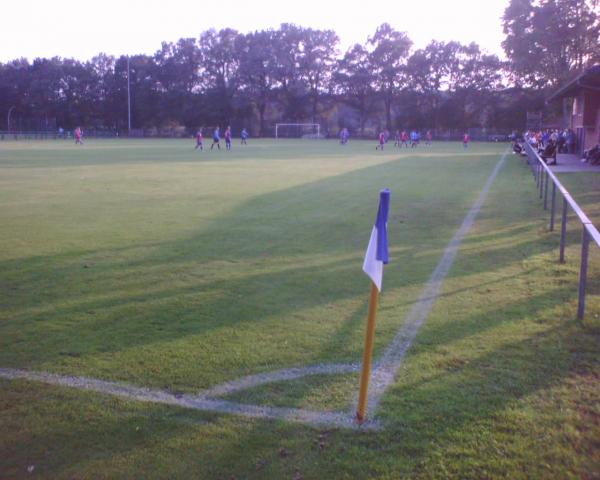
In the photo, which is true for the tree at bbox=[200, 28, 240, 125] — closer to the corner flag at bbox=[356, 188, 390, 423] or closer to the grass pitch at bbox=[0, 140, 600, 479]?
the grass pitch at bbox=[0, 140, 600, 479]

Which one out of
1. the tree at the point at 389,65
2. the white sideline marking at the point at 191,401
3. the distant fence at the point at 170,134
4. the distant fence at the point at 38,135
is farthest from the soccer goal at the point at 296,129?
the white sideline marking at the point at 191,401

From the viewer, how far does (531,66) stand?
7056 centimetres

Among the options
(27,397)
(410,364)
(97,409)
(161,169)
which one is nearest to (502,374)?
(410,364)

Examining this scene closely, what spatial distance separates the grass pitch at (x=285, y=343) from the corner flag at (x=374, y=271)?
297 mm

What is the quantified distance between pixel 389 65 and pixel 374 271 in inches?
3594

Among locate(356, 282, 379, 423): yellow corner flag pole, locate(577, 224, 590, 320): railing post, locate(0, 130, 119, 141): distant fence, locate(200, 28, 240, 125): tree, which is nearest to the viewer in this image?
locate(356, 282, 379, 423): yellow corner flag pole

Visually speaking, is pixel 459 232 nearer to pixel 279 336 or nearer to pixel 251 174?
pixel 279 336

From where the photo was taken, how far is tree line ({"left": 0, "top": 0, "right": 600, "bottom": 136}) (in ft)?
279

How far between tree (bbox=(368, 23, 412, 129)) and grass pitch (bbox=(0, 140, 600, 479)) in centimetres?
8237

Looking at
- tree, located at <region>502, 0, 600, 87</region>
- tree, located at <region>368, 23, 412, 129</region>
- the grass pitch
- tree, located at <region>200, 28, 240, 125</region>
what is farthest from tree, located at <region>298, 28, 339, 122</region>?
the grass pitch

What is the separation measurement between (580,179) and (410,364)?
19.1m

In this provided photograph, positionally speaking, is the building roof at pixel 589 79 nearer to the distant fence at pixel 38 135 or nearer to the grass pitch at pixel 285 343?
the grass pitch at pixel 285 343

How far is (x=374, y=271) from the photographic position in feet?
12.6

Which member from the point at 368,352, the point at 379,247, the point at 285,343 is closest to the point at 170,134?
the point at 285,343
